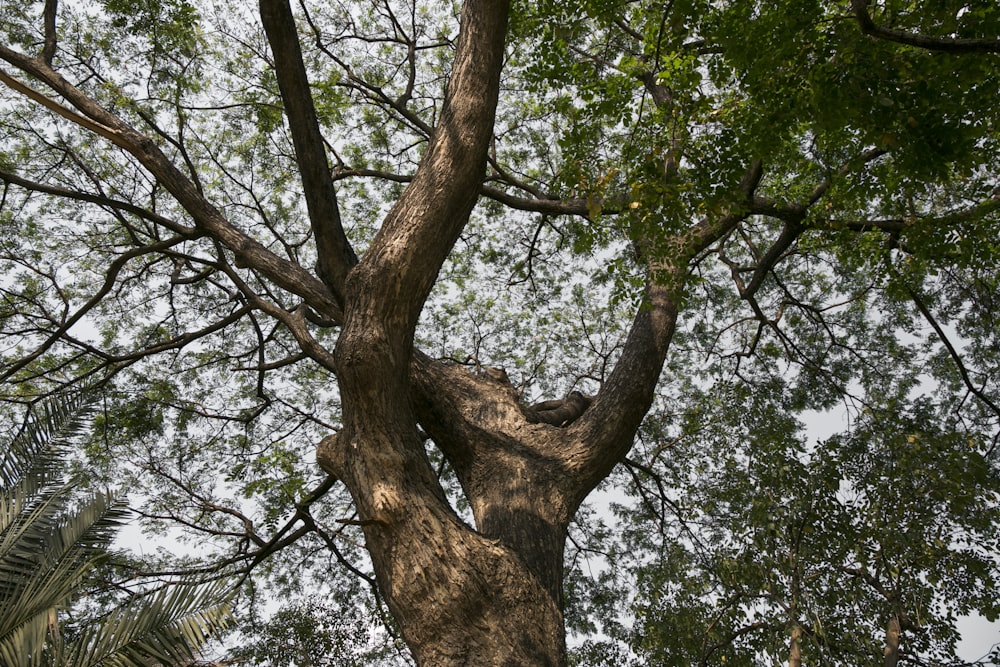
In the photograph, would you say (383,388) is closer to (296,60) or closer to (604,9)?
(296,60)

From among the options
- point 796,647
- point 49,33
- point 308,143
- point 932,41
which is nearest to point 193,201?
point 308,143

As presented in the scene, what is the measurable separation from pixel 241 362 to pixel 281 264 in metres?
3.48

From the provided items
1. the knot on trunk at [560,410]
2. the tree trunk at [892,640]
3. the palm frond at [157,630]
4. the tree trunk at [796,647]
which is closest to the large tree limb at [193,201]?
the knot on trunk at [560,410]

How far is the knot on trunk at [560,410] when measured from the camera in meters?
4.95

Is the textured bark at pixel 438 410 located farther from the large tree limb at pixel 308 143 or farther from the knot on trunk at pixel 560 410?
the knot on trunk at pixel 560 410

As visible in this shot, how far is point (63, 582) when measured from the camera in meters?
3.01

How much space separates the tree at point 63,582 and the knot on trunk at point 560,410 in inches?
98.6

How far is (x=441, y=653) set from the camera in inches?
106

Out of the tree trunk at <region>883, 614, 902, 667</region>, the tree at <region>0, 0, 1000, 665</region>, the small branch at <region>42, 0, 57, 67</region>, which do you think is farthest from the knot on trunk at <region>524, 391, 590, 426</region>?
the small branch at <region>42, 0, 57, 67</region>

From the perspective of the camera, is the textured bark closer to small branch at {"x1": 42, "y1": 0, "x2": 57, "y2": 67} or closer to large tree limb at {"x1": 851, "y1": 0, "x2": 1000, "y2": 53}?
small branch at {"x1": 42, "y1": 0, "x2": 57, "y2": 67}

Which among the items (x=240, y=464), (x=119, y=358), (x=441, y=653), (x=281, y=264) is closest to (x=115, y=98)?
(x=119, y=358)

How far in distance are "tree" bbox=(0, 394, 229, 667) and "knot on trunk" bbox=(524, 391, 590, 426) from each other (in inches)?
98.6

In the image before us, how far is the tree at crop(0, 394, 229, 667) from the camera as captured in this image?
259 cm

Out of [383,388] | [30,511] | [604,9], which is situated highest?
[604,9]
